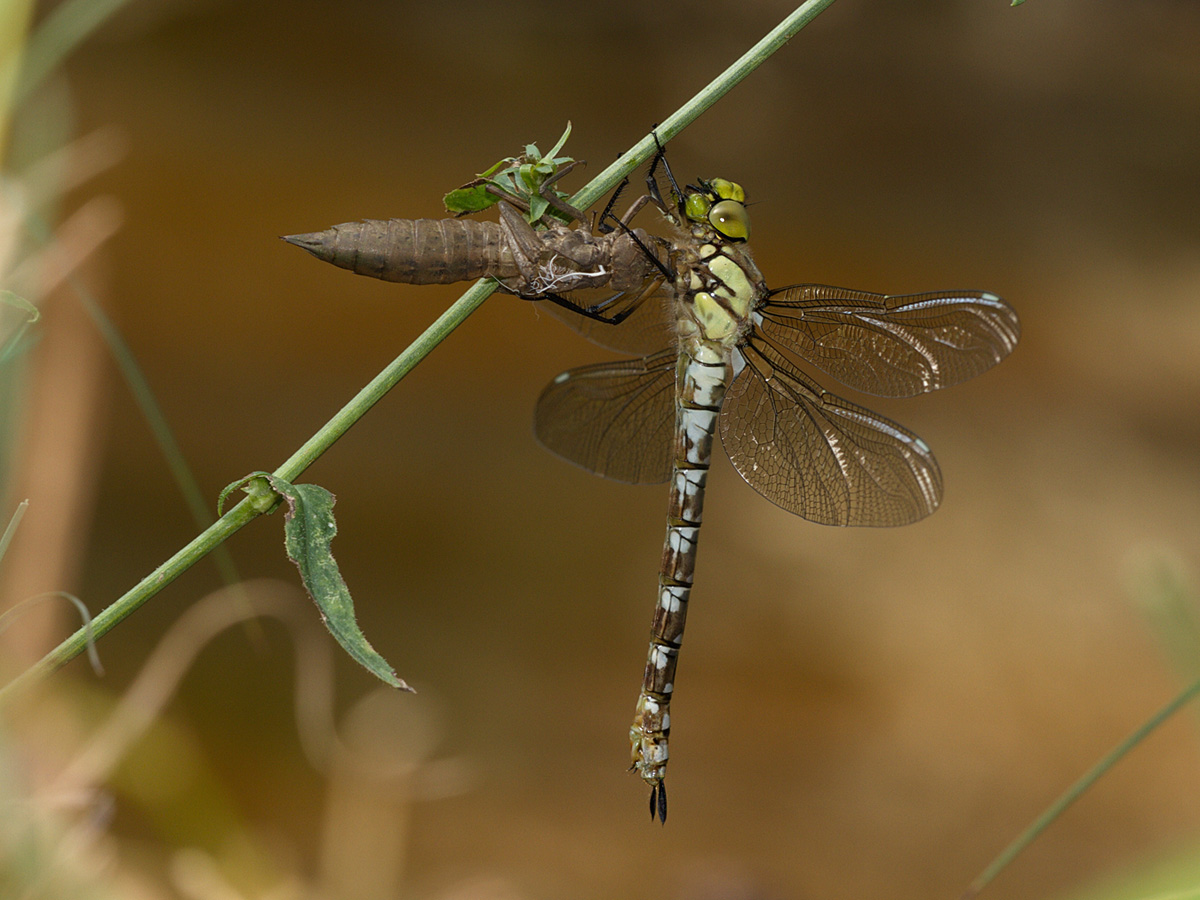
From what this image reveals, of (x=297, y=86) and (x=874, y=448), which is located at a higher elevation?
(x=297, y=86)

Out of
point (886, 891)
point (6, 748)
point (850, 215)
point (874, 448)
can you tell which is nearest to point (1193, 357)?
point (850, 215)

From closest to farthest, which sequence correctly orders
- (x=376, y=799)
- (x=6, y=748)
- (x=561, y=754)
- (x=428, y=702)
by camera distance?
(x=6, y=748) → (x=376, y=799) → (x=428, y=702) → (x=561, y=754)

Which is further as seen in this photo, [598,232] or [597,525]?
[597,525]

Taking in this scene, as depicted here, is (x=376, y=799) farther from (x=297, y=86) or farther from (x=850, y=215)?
(x=850, y=215)

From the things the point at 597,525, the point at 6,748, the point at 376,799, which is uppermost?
the point at 597,525

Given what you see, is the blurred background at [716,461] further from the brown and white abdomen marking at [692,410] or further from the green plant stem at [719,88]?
the green plant stem at [719,88]

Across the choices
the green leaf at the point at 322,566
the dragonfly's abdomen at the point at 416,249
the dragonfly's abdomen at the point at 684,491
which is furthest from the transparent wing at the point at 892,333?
the green leaf at the point at 322,566

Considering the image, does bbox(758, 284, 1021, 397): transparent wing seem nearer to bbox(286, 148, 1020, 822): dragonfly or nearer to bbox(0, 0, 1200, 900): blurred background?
bbox(286, 148, 1020, 822): dragonfly
